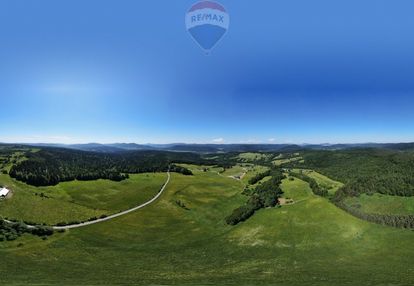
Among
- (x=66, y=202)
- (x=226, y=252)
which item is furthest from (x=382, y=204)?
(x=66, y=202)

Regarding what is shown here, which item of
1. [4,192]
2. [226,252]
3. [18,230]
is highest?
[4,192]

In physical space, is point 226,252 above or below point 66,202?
below

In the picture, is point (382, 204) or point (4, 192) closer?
point (382, 204)

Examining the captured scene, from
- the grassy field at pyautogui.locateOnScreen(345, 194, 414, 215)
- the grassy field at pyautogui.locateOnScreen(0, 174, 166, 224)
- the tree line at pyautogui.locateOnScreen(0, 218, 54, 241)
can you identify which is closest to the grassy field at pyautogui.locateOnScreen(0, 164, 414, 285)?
the tree line at pyautogui.locateOnScreen(0, 218, 54, 241)

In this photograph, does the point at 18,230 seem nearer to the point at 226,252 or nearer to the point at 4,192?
the point at 4,192

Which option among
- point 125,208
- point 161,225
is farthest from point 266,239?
point 125,208

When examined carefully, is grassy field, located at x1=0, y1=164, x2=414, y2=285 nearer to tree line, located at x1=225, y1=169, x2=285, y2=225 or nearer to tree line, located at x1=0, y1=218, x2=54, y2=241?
tree line, located at x1=225, y1=169, x2=285, y2=225

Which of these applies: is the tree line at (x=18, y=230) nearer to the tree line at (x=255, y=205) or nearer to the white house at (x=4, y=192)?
the white house at (x=4, y=192)

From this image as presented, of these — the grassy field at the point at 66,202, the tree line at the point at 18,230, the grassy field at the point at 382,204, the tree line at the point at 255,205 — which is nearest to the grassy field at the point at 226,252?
the tree line at the point at 255,205
